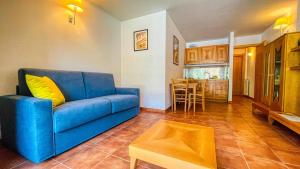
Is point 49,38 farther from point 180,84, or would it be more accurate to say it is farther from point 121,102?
point 180,84

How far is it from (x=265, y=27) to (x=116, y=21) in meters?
4.69

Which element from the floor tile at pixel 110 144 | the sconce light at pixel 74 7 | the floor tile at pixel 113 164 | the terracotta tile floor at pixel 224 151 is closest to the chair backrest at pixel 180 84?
the terracotta tile floor at pixel 224 151

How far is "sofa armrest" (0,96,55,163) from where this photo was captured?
1174 millimetres

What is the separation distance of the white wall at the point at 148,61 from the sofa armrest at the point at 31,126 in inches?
91.1

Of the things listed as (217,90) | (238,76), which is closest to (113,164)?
(217,90)

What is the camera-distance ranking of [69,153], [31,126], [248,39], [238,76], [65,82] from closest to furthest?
1. [31,126]
2. [69,153]
3. [65,82]
4. [248,39]
5. [238,76]

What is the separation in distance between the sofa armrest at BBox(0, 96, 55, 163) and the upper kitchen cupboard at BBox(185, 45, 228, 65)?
5070 millimetres

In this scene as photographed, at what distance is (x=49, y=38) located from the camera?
2080 millimetres

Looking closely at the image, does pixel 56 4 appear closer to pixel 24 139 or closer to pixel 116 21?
pixel 116 21

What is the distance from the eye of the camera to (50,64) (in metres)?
2.11

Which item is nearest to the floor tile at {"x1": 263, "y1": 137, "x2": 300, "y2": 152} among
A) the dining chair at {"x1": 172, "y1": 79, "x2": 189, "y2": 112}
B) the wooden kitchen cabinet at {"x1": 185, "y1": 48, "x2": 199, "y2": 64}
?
the dining chair at {"x1": 172, "y1": 79, "x2": 189, "y2": 112}

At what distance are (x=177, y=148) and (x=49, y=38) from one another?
8.02 ft

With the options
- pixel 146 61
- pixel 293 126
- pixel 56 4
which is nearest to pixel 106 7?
pixel 56 4

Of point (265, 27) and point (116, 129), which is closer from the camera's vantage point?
point (116, 129)
